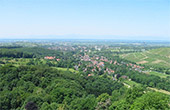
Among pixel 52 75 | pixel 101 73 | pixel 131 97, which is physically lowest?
pixel 101 73

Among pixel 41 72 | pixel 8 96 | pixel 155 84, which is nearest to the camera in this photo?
pixel 8 96

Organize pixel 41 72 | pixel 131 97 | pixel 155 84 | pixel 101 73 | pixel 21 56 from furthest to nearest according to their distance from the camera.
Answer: pixel 21 56 < pixel 101 73 < pixel 155 84 < pixel 41 72 < pixel 131 97

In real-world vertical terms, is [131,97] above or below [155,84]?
above

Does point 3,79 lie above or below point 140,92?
below

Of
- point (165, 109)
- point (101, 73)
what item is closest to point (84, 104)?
point (165, 109)

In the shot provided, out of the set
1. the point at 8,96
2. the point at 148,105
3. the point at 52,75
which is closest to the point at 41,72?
the point at 52,75

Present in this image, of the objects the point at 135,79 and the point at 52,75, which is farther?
the point at 135,79

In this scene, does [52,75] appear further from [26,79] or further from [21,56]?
[21,56]

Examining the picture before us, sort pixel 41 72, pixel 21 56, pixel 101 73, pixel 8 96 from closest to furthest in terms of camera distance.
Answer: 1. pixel 8 96
2. pixel 41 72
3. pixel 101 73
4. pixel 21 56

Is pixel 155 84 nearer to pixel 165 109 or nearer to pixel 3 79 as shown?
pixel 165 109
